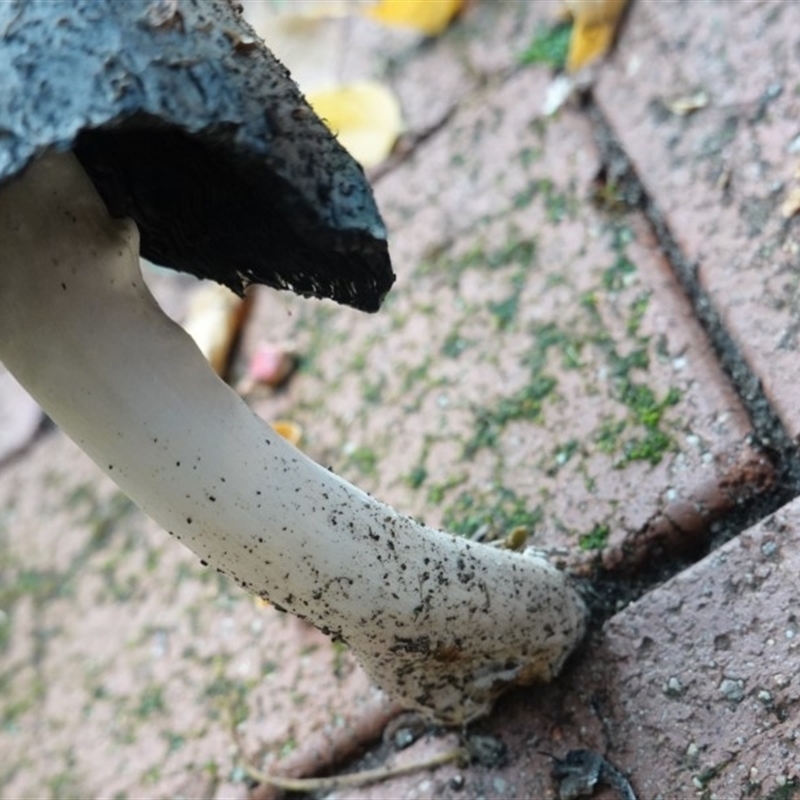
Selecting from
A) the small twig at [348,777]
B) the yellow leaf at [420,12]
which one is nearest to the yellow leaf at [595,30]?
the yellow leaf at [420,12]

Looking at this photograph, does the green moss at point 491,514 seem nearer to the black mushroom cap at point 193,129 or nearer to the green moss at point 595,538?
the green moss at point 595,538

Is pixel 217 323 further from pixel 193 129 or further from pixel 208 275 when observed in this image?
pixel 193 129

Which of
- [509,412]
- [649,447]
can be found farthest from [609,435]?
[509,412]

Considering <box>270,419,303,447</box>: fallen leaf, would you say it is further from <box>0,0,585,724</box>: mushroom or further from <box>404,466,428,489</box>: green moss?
<box>0,0,585,724</box>: mushroom

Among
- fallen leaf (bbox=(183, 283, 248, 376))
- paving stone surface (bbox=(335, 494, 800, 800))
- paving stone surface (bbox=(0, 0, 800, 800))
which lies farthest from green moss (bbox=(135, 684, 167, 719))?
fallen leaf (bbox=(183, 283, 248, 376))

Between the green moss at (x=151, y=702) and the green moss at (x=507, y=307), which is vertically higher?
the green moss at (x=507, y=307)
